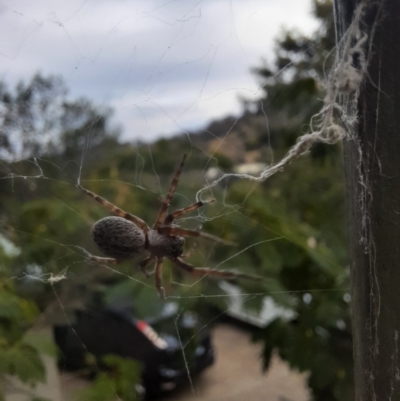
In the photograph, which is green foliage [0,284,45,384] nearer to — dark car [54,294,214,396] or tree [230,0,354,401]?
dark car [54,294,214,396]

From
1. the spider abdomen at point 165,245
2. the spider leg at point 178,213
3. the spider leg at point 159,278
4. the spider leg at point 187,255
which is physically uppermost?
the spider leg at point 178,213

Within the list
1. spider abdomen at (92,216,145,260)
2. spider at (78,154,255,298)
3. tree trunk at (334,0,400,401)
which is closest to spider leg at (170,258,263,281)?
spider at (78,154,255,298)

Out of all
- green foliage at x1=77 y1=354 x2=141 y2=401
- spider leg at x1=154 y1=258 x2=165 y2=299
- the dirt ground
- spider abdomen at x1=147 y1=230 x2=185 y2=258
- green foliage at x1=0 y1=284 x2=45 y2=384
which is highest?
spider abdomen at x1=147 y1=230 x2=185 y2=258

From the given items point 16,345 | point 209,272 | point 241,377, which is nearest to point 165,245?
point 209,272

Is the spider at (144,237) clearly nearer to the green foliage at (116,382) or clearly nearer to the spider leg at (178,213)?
the spider leg at (178,213)

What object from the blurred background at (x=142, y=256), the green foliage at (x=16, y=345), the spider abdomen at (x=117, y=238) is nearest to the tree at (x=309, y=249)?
the blurred background at (x=142, y=256)

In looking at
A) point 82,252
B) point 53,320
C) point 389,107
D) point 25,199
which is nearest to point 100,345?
point 53,320

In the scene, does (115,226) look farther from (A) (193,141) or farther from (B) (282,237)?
(B) (282,237)

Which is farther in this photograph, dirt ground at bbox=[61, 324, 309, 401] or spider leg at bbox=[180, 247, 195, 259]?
dirt ground at bbox=[61, 324, 309, 401]
